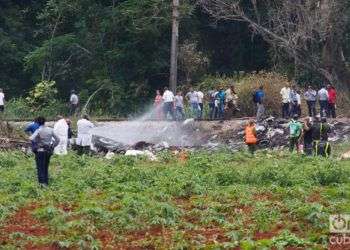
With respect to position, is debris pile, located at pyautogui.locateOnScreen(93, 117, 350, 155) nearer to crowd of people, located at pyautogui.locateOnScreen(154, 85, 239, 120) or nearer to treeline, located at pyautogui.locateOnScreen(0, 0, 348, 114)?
crowd of people, located at pyautogui.locateOnScreen(154, 85, 239, 120)

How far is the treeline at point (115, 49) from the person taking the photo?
176 feet

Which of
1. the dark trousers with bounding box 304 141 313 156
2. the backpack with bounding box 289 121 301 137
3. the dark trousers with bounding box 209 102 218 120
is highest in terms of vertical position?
the dark trousers with bounding box 209 102 218 120

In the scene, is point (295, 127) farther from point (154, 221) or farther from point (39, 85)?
point (39, 85)

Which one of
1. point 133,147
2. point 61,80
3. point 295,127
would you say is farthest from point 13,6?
point 295,127

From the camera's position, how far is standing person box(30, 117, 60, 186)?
915 inches

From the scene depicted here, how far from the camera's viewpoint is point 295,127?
3328 centimetres

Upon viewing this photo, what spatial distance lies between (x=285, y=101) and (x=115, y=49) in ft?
49.9

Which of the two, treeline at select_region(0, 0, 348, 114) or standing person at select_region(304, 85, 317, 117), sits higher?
treeline at select_region(0, 0, 348, 114)

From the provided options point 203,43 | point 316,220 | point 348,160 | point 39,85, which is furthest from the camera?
point 203,43

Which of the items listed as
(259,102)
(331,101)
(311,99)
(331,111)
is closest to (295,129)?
(259,102)

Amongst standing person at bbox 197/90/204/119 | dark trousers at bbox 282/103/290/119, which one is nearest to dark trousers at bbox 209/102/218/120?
standing person at bbox 197/90/204/119

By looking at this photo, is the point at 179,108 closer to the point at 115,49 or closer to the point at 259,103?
the point at 259,103

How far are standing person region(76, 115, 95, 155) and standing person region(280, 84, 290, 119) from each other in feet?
40.2

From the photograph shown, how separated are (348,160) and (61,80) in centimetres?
3037
